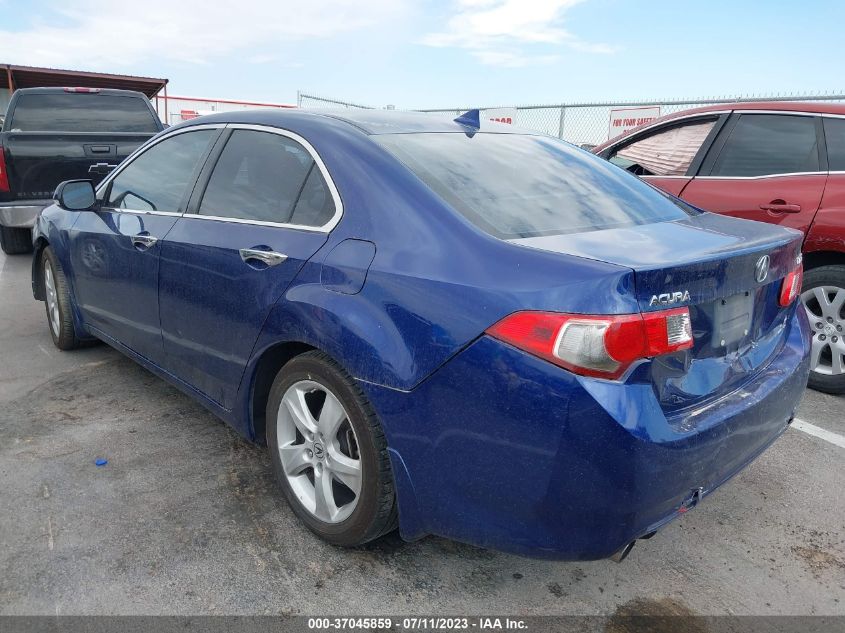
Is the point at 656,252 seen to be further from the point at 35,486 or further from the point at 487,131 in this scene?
the point at 35,486

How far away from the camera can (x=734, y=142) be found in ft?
15.2

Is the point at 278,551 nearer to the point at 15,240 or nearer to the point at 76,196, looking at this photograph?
the point at 76,196

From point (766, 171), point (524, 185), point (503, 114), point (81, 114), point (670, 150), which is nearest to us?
point (524, 185)

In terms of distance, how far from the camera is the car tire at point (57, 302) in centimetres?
441

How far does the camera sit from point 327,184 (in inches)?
99.7

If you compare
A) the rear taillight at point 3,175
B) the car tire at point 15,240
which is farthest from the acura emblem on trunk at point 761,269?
the car tire at point 15,240

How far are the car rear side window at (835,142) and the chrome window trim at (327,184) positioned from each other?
326 cm

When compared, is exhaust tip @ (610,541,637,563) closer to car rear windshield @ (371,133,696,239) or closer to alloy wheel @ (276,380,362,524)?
alloy wheel @ (276,380,362,524)

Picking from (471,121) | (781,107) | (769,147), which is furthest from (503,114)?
(471,121)

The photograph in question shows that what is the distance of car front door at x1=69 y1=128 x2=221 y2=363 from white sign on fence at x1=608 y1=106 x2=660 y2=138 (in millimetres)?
8900

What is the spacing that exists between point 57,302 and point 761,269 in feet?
13.6

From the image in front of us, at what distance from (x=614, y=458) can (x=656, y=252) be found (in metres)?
0.63

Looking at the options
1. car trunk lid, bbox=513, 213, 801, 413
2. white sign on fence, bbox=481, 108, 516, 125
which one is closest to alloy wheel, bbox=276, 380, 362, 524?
car trunk lid, bbox=513, 213, 801, 413

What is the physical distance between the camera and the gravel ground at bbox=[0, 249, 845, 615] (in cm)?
230
